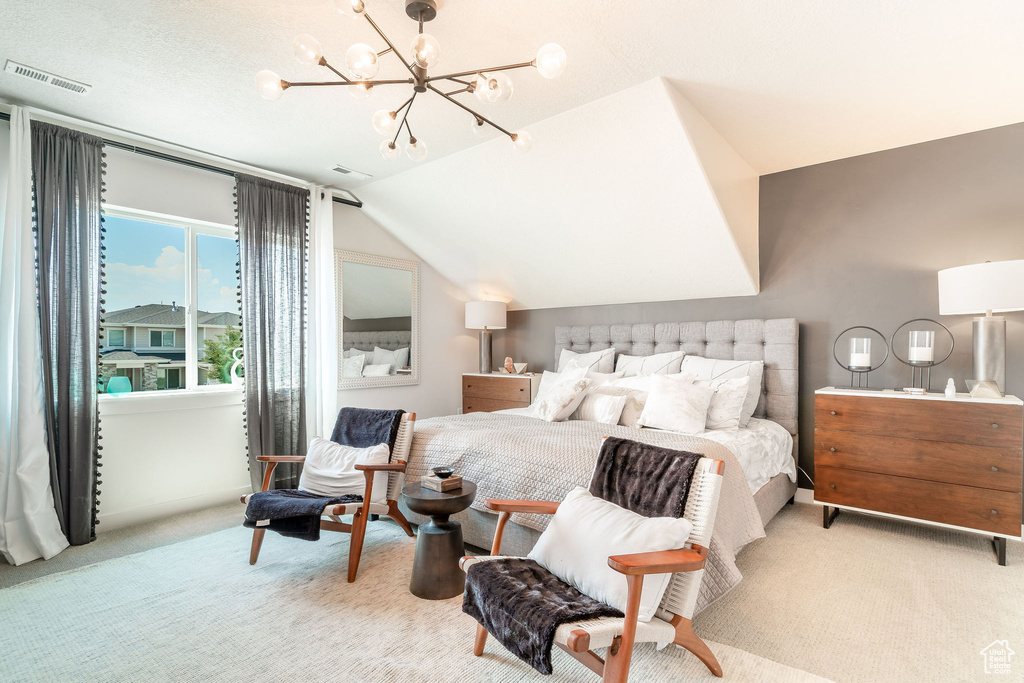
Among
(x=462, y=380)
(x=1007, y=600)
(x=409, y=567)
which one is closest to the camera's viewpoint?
(x=1007, y=600)

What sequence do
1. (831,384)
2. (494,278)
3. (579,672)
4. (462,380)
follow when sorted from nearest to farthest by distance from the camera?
(579,672) → (831,384) → (494,278) → (462,380)

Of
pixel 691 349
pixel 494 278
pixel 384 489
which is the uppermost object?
pixel 494 278

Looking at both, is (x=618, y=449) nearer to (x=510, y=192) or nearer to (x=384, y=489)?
(x=384, y=489)

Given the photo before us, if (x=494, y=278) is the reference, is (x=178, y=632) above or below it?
below

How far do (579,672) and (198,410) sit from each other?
324 centimetres

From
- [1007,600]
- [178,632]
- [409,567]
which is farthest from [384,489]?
[1007,600]

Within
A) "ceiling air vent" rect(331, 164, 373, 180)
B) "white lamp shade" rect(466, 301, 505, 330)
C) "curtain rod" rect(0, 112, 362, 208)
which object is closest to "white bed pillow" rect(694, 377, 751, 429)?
"white lamp shade" rect(466, 301, 505, 330)

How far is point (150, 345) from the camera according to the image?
141 inches

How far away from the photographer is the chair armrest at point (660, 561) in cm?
144

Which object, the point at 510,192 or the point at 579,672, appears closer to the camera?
the point at 579,672

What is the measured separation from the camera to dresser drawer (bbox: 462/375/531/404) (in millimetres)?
4988

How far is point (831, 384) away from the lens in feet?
12.0

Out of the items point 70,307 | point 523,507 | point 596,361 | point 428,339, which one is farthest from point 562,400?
point 70,307

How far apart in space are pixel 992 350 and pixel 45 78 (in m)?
5.33
